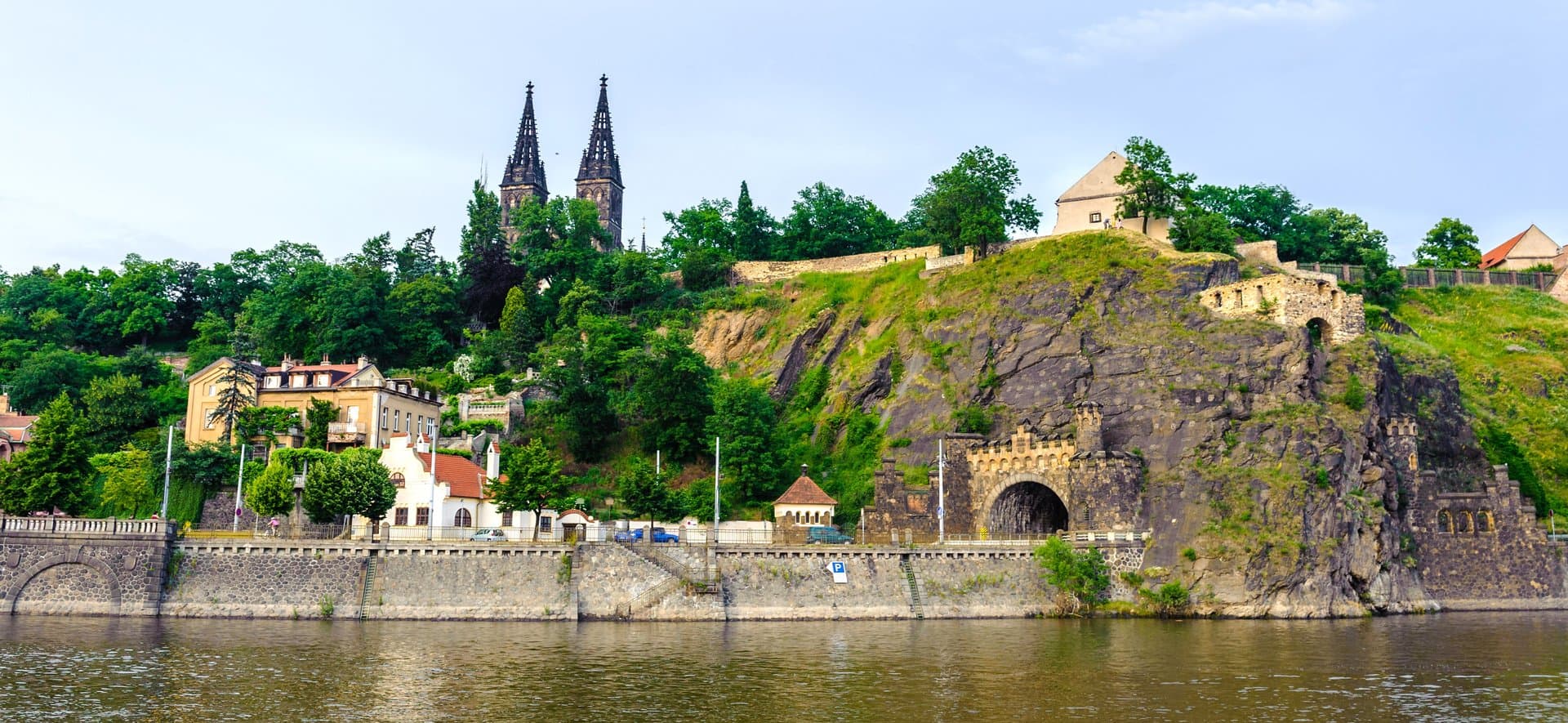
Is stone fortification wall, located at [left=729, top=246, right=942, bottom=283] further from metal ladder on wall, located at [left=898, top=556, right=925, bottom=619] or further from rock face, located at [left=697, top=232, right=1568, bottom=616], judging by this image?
metal ladder on wall, located at [left=898, top=556, right=925, bottom=619]

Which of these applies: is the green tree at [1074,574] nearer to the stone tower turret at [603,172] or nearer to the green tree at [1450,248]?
the green tree at [1450,248]

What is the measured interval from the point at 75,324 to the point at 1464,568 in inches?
4334

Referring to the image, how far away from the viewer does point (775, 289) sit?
4252 inches

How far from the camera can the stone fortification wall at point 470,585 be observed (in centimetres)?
5494

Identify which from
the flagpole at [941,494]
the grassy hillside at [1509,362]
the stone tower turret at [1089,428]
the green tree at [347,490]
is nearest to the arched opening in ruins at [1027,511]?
the flagpole at [941,494]

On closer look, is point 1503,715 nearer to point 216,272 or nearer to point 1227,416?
point 1227,416

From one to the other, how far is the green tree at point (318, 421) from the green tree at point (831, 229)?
164 feet

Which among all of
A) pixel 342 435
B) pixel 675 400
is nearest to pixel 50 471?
pixel 342 435

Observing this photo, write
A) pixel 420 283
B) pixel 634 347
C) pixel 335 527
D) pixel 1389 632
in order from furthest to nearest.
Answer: pixel 420 283 < pixel 634 347 < pixel 335 527 < pixel 1389 632

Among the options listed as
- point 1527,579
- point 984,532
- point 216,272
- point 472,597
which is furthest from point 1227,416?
point 216,272

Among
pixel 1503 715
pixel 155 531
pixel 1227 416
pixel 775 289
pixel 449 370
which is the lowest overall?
pixel 1503 715

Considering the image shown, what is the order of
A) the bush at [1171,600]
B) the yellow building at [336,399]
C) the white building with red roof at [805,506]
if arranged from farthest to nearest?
the yellow building at [336,399] → the white building with red roof at [805,506] → the bush at [1171,600]

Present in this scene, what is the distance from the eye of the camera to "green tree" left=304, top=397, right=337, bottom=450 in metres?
78.6

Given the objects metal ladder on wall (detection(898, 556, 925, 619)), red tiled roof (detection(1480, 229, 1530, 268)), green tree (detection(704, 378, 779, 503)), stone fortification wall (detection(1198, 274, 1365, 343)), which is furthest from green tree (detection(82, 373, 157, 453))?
red tiled roof (detection(1480, 229, 1530, 268))
